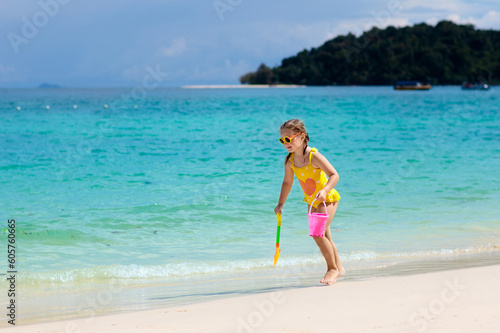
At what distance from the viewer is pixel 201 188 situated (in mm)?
12414

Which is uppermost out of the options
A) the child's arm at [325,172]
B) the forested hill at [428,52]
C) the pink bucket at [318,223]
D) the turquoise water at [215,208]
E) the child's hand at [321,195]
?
the forested hill at [428,52]

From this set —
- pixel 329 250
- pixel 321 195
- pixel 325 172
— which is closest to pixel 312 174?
pixel 325 172

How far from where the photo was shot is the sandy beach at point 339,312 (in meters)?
3.99

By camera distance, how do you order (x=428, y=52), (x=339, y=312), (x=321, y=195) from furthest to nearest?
(x=428, y=52) → (x=321, y=195) → (x=339, y=312)

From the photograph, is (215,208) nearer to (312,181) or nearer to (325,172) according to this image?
(312,181)

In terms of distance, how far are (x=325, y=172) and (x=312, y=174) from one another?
18cm

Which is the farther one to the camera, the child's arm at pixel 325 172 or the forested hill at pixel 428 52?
the forested hill at pixel 428 52

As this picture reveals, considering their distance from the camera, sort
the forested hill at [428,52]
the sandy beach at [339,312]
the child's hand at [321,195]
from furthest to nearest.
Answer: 1. the forested hill at [428,52]
2. the child's hand at [321,195]
3. the sandy beach at [339,312]

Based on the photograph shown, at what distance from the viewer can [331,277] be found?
5410 mm

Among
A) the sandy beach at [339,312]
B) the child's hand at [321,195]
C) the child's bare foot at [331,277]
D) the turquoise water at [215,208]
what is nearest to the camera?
the sandy beach at [339,312]

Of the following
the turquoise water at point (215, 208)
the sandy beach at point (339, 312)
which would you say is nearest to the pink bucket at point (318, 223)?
the sandy beach at point (339, 312)

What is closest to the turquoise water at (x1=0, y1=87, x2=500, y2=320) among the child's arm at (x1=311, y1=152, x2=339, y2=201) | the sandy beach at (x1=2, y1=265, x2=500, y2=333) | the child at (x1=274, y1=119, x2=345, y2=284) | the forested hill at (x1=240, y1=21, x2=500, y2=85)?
the child at (x1=274, y1=119, x2=345, y2=284)

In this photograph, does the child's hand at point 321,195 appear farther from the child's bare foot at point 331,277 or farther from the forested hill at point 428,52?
the forested hill at point 428,52

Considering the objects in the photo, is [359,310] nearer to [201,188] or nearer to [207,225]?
[207,225]
